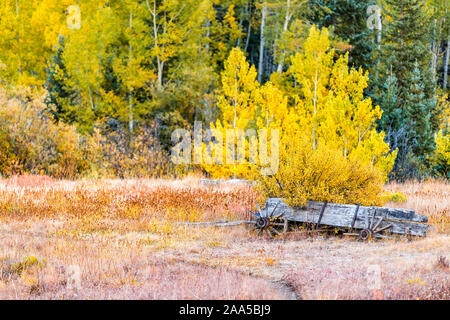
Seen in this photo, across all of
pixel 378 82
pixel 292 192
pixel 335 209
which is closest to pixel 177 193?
pixel 292 192

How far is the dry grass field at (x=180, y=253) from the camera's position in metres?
5.81

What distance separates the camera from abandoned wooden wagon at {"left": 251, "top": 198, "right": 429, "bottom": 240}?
8.98 m

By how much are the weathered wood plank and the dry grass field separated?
34 centimetres

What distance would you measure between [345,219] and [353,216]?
0.63 ft

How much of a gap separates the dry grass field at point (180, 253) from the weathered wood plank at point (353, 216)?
1.12ft

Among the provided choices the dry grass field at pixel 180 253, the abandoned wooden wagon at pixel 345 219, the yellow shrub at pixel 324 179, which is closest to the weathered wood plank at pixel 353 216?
the abandoned wooden wagon at pixel 345 219

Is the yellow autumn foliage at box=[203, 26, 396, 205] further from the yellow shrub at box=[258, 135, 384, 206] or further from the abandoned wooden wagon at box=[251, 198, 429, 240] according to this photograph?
the abandoned wooden wagon at box=[251, 198, 429, 240]

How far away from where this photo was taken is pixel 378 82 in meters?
23.3

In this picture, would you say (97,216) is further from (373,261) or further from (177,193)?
(373,261)

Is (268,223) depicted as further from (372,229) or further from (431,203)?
(431,203)

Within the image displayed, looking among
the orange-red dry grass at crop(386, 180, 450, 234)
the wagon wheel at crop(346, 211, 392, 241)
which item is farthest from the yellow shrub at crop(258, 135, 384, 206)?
the orange-red dry grass at crop(386, 180, 450, 234)

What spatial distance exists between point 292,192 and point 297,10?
1963cm

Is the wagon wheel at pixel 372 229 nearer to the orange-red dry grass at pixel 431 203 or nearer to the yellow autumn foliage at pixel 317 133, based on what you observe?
the yellow autumn foliage at pixel 317 133

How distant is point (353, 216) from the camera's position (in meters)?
9.32
